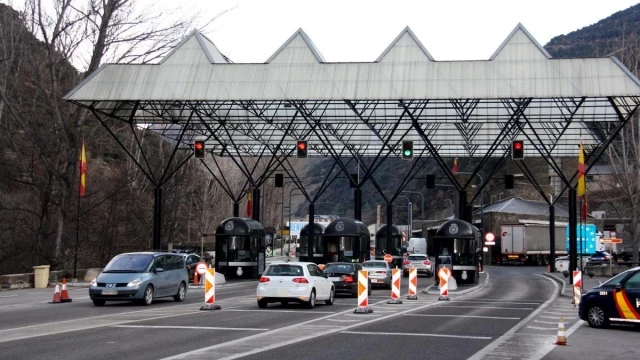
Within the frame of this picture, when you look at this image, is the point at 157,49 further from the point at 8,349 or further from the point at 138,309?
the point at 8,349

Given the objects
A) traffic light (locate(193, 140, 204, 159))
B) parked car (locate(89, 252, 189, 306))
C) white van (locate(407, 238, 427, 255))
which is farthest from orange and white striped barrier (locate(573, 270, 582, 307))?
white van (locate(407, 238, 427, 255))

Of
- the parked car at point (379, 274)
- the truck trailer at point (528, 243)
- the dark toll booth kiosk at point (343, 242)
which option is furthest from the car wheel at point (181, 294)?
the truck trailer at point (528, 243)

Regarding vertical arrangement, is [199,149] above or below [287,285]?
above

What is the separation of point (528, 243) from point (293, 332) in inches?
2791

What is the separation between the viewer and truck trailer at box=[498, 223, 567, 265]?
82375 mm

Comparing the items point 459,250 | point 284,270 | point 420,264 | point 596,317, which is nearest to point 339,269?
point 284,270

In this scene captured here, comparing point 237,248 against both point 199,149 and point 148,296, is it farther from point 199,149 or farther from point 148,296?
point 148,296

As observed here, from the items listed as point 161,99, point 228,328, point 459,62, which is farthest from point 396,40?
point 228,328

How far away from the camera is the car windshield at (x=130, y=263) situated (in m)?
24.4

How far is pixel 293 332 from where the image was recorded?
16844 mm

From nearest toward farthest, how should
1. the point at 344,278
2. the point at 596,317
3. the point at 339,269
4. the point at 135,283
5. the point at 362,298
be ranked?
the point at 596,317 < the point at 362,298 < the point at 135,283 < the point at 344,278 < the point at 339,269

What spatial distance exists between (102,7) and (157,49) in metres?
3.78

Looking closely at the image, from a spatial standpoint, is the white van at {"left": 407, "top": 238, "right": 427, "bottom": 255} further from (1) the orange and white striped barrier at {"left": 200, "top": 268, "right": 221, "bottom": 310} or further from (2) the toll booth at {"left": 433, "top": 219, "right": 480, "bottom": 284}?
(1) the orange and white striped barrier at {"left": 200, "top": 268, "right": 221, "bottom": 310}

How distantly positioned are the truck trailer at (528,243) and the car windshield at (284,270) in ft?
200
